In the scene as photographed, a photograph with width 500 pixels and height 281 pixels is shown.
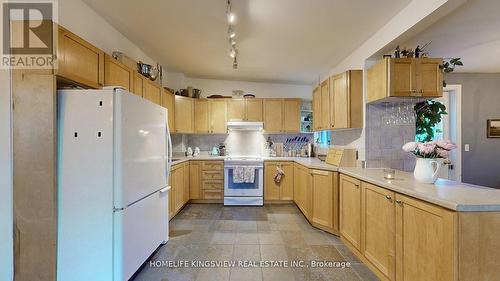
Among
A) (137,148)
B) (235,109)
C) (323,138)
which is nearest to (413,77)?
(323,138)

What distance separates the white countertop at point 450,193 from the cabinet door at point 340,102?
119 centimetres

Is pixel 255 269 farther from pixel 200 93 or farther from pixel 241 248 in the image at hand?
pixel 200 93

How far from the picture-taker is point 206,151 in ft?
16.5

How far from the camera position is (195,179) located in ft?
14.5

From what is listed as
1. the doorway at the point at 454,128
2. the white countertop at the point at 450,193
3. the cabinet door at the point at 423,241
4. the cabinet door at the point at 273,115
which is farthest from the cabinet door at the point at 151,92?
the doorway at the point at 454,128

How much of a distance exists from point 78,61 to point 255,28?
176cm

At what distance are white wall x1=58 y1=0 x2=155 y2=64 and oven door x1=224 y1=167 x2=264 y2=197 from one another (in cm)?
257

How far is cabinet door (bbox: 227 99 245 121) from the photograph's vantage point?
15.6 feet

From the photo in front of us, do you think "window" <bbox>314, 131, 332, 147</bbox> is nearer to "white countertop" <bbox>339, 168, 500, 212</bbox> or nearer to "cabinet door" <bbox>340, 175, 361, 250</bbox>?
"cabinet door" <bbox>340, 175, 361, 250</bbox>

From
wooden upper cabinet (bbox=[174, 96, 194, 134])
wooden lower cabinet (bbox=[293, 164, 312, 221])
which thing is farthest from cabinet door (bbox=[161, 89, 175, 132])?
wooden lower cabinet (bbox=[293, 164, 312, 221])

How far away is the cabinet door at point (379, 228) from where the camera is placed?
1847 mm

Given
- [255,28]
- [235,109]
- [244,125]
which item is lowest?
[244,125]

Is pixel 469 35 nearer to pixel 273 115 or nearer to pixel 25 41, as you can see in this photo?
pixel 273 115

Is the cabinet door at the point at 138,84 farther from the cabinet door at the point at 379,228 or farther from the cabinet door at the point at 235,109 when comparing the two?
the cabinet door at the point at 379,228
